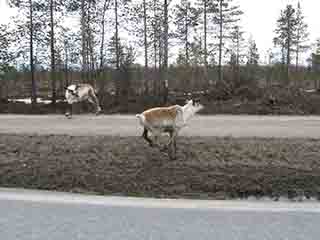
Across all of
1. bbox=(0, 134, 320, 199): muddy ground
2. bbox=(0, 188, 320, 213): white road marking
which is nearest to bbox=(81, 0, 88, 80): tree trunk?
bbox=(0, 134, 320, 199): muddy ground

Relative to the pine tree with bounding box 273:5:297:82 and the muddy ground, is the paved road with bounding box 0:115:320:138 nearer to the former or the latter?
the muddy ground

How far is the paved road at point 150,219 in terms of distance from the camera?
186 inches

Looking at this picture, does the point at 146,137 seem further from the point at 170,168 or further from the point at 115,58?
the point at 115,58

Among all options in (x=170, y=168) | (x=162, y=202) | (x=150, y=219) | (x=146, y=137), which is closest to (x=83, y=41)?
(x=146, y=137)

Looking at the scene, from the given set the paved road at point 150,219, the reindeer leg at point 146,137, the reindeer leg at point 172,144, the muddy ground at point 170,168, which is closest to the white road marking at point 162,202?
the paved road at point 150,219

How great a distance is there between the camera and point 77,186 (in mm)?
7574

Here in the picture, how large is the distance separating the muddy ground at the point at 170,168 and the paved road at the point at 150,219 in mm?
709

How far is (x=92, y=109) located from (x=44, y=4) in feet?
22.9

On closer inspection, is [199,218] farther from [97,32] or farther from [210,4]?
[210,4]

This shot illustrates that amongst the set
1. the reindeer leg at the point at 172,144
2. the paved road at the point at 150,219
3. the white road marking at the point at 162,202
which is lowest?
the white road marking at the point at 162,202

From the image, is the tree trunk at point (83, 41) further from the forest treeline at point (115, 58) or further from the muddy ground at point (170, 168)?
the muddy ground at point (170, 168)

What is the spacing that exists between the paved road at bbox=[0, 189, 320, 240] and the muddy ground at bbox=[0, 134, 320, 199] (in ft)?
2.33

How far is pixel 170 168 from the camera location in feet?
26.2

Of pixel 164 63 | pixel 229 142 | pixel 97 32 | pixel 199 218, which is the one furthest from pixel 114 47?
pixel 199 218
